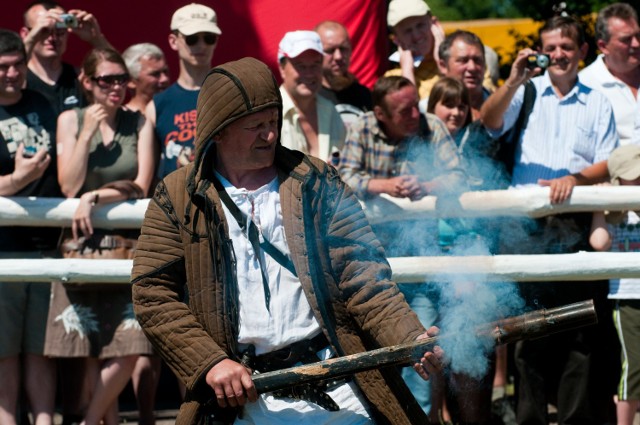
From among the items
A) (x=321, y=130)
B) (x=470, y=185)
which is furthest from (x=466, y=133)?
(x=321, y=130)

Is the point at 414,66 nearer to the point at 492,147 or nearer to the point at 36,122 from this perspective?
the point at 492,147

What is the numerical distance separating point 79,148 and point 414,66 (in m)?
2.48

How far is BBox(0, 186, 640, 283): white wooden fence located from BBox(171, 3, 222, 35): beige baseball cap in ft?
5.26

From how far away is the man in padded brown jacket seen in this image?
409cm

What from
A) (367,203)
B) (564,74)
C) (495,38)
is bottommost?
(495,38)

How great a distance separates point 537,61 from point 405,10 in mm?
1444

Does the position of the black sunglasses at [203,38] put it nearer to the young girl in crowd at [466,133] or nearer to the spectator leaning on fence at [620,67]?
the young girl in crowd at [466,133]

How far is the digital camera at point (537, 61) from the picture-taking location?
21.5ft

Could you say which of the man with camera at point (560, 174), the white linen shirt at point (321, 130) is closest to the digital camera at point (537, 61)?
the man with camera at point (560, 174)

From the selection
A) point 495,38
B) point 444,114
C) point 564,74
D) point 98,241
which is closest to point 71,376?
point 98,241

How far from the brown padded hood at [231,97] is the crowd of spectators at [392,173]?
2.00 metres

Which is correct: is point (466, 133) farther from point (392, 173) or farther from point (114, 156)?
point (114, 156)

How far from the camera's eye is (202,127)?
416cm

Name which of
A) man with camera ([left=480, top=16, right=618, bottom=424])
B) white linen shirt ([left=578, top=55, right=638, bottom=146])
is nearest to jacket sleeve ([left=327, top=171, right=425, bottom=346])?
man with camera ([left=480, top=16, right=618, bottom=424])
